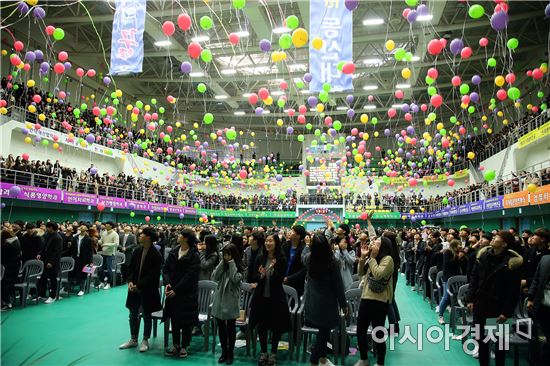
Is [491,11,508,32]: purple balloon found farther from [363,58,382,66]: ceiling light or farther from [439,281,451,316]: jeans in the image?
[363,58,382,66]: ceiling light

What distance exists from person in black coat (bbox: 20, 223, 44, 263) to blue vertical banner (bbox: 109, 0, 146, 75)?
402 centimetres

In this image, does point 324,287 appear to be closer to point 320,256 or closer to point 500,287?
point 320,256

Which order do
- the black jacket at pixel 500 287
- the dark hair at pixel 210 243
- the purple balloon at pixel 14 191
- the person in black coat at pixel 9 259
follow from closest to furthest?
the black jacket at pixel 500 287 < the dark hair at pixel 210 243 < the person in black coat at pixel 9 259 < the purple balloon at pixel 14 191

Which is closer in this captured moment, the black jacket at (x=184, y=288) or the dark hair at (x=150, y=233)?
the black jacket at (x=184, y=288)

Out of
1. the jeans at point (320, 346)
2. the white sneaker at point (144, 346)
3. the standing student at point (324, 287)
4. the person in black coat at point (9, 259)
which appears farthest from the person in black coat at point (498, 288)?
the person in black coat at point (9, 259)

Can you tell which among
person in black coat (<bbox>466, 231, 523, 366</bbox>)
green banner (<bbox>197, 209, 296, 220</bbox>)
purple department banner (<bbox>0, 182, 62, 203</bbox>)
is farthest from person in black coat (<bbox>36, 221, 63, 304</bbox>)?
green banner (<bbox>197, 209, 296, 220</bbox>)

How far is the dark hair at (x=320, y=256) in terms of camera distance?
3.83 m

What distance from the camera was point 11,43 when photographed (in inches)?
646

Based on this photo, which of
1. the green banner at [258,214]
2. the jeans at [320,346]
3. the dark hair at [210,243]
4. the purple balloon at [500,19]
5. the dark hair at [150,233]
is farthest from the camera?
the green banner at [258,214]

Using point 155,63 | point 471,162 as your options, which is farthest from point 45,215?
point 471,162

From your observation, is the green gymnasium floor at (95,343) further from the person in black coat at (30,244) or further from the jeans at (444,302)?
the person in black coat at (30,244)

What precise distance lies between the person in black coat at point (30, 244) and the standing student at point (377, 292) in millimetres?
6269

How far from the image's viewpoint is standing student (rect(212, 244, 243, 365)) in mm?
4285

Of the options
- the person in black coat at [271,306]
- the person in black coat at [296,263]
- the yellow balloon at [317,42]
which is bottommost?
the person in black coat at [271,306]
